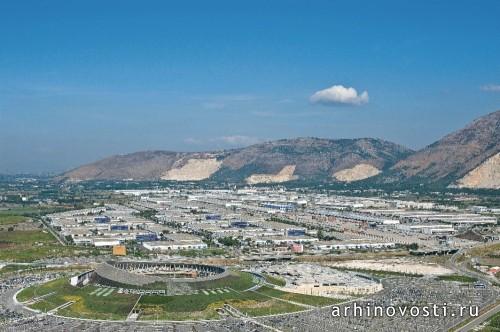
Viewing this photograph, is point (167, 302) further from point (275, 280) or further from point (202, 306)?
point (275, 280)

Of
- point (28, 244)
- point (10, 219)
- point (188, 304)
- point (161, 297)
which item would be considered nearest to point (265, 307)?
point (188, 304)

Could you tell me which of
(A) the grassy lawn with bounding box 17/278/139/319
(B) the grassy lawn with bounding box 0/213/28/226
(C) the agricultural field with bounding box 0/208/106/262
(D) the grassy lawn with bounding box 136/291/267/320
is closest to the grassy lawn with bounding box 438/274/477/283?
(D) the grassy lawn with bounding box 136/291/267/320

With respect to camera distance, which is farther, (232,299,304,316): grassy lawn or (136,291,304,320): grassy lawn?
(232,299,304,316): grassy lawn

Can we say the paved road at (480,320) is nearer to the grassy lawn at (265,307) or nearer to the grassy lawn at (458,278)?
the grassy lawn at (458,278)

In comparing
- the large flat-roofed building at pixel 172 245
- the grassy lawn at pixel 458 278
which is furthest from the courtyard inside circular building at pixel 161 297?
the large flat-roofed building at pixel 172 245

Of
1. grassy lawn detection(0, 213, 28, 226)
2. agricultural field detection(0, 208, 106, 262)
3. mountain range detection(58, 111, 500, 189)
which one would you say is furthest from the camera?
mountain range detection(58, 111, 500, 189)

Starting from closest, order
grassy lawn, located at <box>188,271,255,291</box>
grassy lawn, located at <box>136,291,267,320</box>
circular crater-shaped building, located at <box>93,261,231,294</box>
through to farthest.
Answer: grassy lawn, located at <box>136,291,267,320</box> < circular crater-shaped building, located at <box>93,261,231,294</box> < grassy lawn, located at <box>188,271,255,291</box>

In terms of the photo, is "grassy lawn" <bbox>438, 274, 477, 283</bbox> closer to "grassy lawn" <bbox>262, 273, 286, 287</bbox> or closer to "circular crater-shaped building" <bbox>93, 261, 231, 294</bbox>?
"grassy lawn" <bbox>262, 273, 286, 287</bbox>
